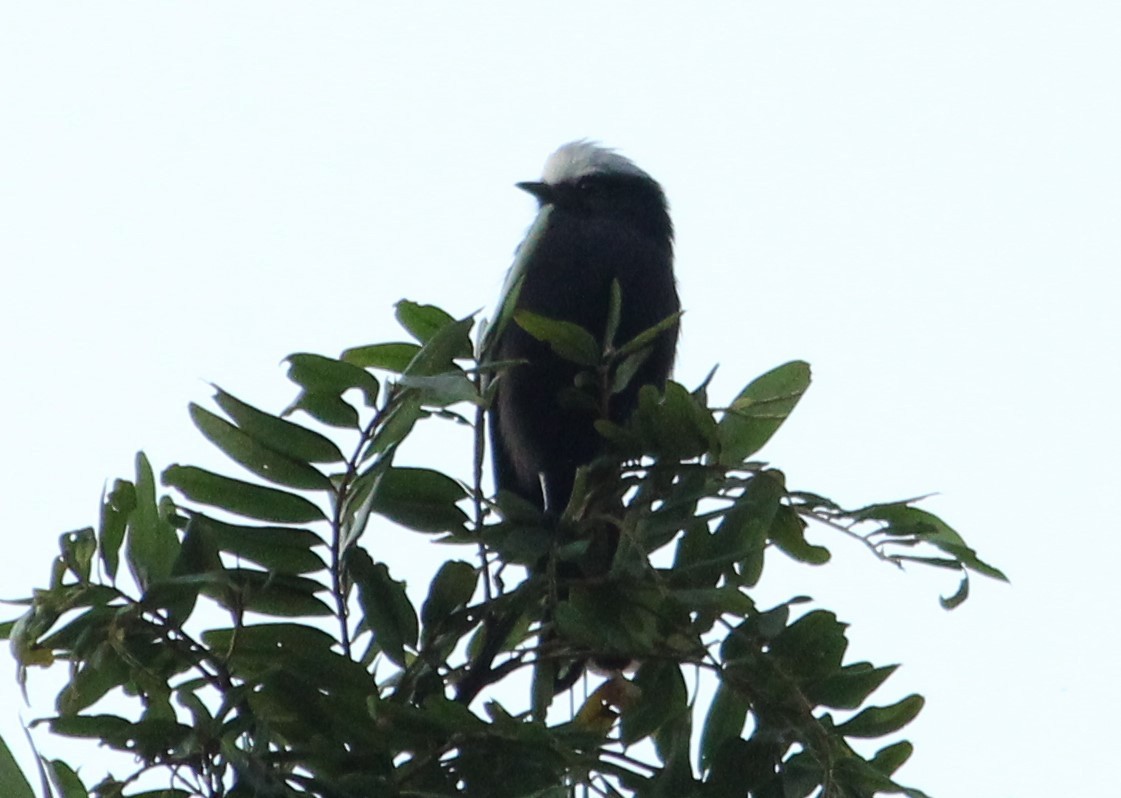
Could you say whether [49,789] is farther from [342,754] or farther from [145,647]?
[342,754]

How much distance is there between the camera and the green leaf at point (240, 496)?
213cm

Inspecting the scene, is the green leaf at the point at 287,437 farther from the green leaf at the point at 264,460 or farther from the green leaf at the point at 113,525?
the green leaf at the point at 113,525

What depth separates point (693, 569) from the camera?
2.13 m

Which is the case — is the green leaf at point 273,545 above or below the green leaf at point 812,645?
above

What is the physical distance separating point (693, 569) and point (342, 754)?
57cm

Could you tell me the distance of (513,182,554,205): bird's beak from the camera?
14.8ft

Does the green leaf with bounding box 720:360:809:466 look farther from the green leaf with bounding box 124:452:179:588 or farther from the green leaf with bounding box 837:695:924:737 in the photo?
the green leaf with bounding box 124:452:179:588

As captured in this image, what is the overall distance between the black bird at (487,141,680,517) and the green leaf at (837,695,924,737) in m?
1.53

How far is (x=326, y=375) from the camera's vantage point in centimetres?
214

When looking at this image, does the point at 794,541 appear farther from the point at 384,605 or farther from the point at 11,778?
the point at 11,778

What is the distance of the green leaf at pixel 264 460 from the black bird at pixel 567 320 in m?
1.40

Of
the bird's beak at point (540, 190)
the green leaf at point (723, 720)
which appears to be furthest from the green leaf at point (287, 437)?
the bird's beak at point (540, 190)

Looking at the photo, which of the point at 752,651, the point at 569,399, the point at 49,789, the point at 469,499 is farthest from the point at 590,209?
the point at 49,789

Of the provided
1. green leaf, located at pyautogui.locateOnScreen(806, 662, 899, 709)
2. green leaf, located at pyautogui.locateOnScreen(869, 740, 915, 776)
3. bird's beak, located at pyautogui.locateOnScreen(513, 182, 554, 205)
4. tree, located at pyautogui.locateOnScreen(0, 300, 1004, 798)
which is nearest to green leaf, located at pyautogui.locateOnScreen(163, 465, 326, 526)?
Answer: tree, located at pyautogui.locateOnScreen(0, 300, 1004, 798)
